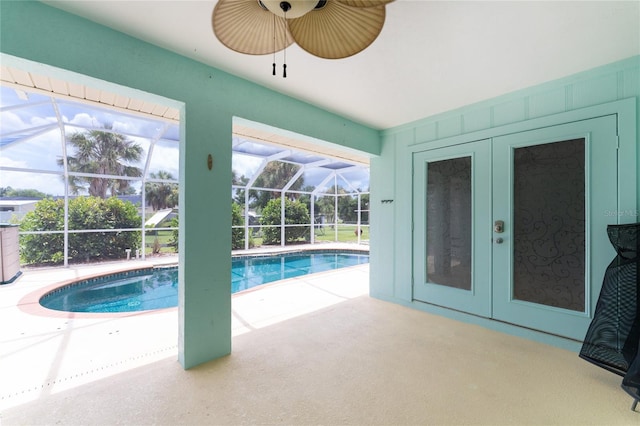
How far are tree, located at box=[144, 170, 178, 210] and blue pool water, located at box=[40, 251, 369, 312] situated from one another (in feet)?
Result: 10.1

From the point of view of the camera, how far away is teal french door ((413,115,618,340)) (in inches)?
93.7

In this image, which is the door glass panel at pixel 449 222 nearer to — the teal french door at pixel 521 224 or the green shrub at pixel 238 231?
the teal french door at pixel 521 224

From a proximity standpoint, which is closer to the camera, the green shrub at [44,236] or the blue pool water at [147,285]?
the blue pool water at [147,285]

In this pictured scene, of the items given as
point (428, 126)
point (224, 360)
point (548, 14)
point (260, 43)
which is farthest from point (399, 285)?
point (260, 43)

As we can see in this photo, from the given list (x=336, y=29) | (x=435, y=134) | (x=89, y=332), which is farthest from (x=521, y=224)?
(x=89, y=332)

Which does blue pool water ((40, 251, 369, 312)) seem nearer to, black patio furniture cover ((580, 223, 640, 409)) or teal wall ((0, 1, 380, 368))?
teal wall ((0, 1, 380, 368))

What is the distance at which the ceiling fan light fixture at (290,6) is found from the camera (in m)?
→ 1.11

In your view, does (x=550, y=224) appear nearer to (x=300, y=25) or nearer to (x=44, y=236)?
(x=300, y=25)

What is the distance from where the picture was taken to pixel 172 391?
1874mm

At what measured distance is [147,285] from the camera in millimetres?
5879

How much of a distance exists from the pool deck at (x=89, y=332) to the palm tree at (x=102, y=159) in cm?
361

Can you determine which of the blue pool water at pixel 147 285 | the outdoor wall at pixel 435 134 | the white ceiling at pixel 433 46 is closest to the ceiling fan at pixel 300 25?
the white ceiling at pixel 433 46

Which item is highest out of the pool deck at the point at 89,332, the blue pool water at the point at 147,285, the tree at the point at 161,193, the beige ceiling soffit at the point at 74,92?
the beige ceiling soffit at the point at 74,92

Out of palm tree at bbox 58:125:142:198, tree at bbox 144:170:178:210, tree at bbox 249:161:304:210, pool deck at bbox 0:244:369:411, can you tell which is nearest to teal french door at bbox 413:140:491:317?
pool deck at bbox 0:244:369:411
